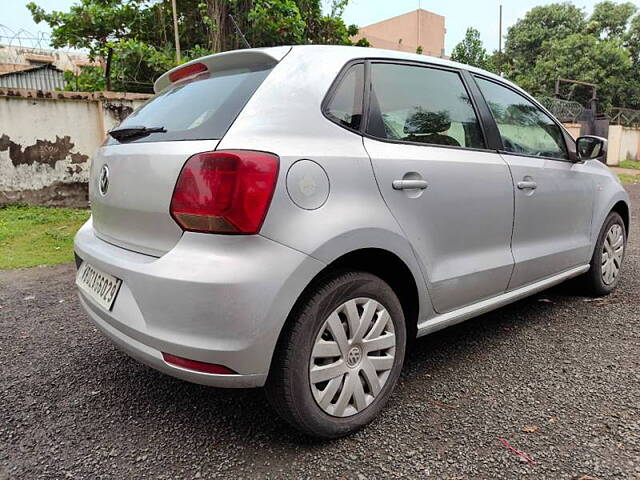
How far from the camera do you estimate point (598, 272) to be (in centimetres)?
363

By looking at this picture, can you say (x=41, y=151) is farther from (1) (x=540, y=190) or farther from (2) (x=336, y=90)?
(1) (x=540, y=190)

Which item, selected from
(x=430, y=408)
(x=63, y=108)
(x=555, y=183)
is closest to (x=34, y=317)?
(x=430, y=408)

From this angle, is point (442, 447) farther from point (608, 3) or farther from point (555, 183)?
point (608, 3)

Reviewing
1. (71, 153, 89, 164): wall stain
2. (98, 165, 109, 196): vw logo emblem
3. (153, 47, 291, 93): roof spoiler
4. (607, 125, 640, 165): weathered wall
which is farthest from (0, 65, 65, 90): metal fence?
(607, 125, 640, 165): weathered wall

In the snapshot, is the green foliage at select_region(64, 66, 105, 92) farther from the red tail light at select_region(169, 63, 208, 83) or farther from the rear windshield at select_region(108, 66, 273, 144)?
the rear windshield at select_region(108, 66, 273, 144)

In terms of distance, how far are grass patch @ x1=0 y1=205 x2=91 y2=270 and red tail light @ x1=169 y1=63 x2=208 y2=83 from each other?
3.16 meters

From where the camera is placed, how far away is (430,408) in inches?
87.6

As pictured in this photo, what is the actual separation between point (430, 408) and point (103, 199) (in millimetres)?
1739

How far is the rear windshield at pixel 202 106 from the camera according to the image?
6.04 feet

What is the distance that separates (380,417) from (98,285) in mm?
1337

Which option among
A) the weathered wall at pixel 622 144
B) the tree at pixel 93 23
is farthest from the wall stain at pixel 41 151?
the weathered wall at pixel 622 144

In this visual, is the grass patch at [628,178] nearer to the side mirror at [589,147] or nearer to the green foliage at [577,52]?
the green foliage at [577,52]

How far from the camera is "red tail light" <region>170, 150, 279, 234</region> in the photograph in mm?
1657

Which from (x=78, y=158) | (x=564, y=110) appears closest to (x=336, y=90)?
(x=78, y=158)
